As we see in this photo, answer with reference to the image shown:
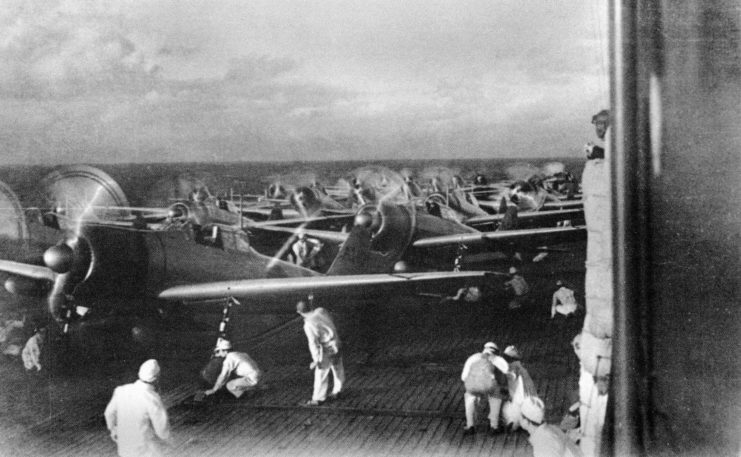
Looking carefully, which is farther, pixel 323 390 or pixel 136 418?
pixel 323 390

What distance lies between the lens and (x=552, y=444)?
8.71ft

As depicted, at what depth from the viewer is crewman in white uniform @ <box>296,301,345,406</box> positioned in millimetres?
3154

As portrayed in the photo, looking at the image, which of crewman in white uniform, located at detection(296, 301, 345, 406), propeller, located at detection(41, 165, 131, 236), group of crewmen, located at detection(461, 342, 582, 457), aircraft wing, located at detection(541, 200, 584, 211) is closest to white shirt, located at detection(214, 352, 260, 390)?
crewman in white uniform, located at detection(296, 301, 345, 406)

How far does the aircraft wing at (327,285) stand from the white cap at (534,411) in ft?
2.18

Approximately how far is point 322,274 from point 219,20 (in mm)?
1346

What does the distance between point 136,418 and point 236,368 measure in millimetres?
517

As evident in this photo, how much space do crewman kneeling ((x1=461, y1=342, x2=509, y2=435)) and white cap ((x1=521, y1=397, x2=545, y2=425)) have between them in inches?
4.6

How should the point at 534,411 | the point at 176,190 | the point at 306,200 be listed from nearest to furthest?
the point at 534,411 < the point at 176,190 < the point at 306,200

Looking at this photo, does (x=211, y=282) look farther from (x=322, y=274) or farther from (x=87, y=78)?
(x=87, y=78)

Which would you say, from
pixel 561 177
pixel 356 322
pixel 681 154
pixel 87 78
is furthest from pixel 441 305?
pixel 87 78

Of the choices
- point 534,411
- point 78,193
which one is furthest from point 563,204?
point 78,193

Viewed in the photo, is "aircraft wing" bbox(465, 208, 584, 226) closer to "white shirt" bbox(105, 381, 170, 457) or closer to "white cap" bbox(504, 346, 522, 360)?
"white cap" bbox(504, 346, 522, 360)

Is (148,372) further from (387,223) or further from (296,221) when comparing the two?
(387,223)

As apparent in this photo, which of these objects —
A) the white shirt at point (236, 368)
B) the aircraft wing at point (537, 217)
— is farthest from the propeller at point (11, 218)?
the aircraft wing at point (537, 217)
